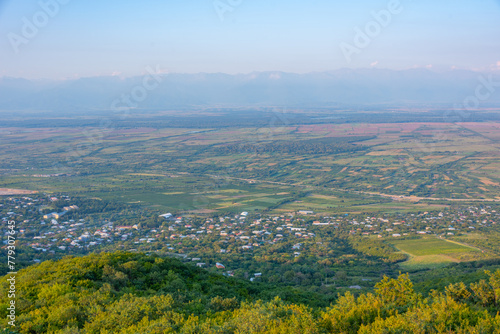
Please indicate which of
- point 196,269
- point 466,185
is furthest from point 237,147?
point 196,269

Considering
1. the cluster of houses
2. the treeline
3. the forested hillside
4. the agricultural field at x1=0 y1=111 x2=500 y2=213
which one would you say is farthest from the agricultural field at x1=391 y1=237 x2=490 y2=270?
the treeline

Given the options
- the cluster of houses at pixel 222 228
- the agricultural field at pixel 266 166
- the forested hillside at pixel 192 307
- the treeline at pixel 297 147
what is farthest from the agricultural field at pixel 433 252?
the treeline at pixel 297 147

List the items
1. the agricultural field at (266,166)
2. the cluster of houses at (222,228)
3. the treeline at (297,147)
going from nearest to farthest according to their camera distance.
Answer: the cluster of houses at (222,228) → the agricultural field at (266,166) → the treeline at (297,147)

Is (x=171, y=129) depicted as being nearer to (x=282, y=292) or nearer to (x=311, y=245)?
(x=311, y=245)

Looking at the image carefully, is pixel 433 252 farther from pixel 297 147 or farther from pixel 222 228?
pixel 297 147

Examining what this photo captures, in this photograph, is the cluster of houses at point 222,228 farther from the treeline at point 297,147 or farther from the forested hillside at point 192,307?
the treeline at point 297,147

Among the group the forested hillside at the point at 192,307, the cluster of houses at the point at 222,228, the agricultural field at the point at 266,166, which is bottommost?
the cluster of houses at the point at 222,228
